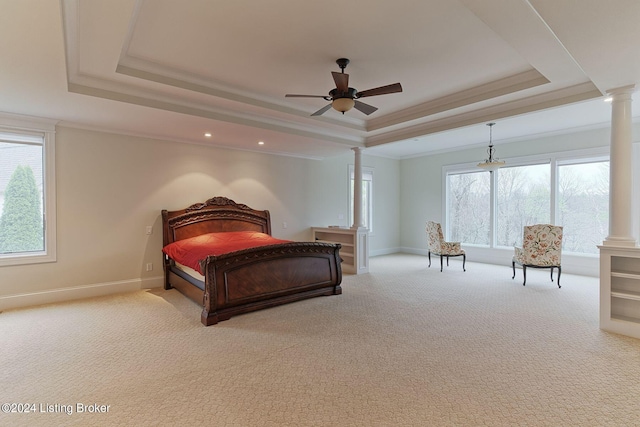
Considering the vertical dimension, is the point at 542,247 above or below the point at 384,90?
below

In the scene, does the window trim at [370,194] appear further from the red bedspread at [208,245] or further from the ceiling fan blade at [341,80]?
the ceiling fan blade at [341,80]

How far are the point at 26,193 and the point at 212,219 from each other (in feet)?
8.08

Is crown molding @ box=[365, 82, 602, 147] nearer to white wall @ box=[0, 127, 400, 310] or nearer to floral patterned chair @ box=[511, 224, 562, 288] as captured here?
floral patterned chair @ box=[511, 224, 562, 288]

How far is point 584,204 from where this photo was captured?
19.5ft

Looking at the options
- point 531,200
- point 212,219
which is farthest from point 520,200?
point 212,219

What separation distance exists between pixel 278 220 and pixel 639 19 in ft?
18.2

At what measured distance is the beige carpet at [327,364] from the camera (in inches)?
78.4

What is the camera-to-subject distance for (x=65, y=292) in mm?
4414

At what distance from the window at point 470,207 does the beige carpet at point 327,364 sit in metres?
3.24

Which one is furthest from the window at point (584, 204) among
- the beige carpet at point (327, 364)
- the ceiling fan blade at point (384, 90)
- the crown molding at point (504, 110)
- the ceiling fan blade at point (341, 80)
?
the ceiling fan blade at point (341, 80)

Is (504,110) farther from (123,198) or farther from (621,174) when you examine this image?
(123,198)

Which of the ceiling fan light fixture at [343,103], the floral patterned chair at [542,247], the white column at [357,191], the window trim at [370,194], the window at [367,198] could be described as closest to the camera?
the ceiling fan light fixture at [343,103]

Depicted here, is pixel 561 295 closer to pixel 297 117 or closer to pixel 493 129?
pixel 493 129

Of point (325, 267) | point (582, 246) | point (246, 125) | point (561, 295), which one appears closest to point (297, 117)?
point (246, 125)
